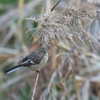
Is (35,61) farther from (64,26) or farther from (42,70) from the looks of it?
(42,70)

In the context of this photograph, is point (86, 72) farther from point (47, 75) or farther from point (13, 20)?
point (13, 20)

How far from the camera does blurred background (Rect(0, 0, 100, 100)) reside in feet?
6.39

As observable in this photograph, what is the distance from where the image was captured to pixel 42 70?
82.4 inches

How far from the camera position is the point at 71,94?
2111mm

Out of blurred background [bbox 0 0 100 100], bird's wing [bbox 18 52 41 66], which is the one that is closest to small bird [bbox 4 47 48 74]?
bird's wing [bbox 18 52 41 66]

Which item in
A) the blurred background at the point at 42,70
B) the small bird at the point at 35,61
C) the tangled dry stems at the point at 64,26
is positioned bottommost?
the blurred background at the point at 42,70

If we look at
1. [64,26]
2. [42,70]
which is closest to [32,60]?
[64,26]

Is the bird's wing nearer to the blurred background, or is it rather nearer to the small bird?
the small bird

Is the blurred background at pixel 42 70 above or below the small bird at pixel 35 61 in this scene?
below

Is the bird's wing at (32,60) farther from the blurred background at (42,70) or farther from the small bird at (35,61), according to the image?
the blurred background at (42,70)

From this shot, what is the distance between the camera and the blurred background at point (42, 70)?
1947 mm

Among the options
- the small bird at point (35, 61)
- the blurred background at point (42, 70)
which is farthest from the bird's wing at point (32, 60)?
the blurred background at point (42, 70)

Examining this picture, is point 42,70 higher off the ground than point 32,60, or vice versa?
point 32,60

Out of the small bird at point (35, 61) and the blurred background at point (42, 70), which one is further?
the blurred background at point (42, 70)
